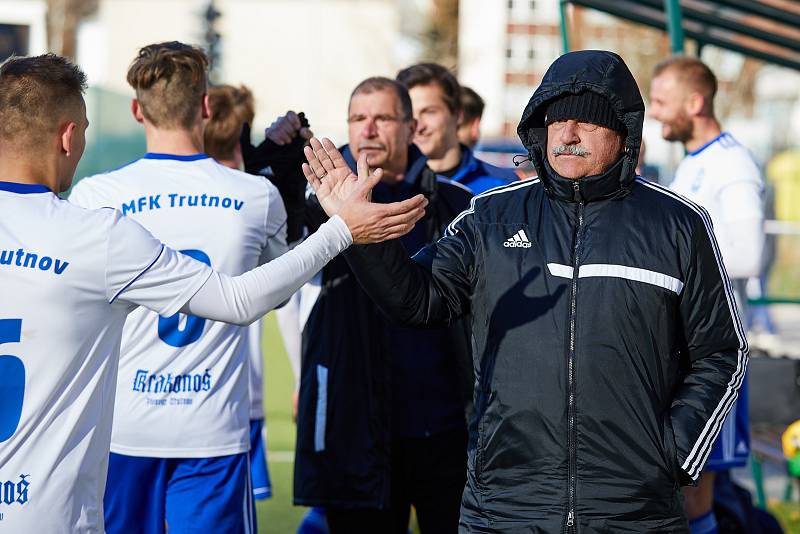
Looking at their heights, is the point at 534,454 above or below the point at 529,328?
below

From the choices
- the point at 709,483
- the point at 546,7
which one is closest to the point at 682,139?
the point at 709,483

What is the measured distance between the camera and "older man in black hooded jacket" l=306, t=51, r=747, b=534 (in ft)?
10.9

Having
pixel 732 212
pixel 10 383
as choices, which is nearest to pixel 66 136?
pixel 10 383

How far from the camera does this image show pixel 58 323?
3143 mm

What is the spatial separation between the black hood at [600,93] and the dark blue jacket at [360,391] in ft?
4.42

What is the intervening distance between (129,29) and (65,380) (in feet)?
194

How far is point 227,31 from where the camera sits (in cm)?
5884

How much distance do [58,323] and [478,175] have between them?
3125mm

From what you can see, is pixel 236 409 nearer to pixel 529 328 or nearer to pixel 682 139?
pixel 529 328

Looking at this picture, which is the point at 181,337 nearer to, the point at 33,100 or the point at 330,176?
the point at 330,176

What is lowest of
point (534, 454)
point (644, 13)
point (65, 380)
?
point (534, 454)

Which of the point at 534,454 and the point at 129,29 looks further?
the point at 129,29

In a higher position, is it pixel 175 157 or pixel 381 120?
pixel 381 120

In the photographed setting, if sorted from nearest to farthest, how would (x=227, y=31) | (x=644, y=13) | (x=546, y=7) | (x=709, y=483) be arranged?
(x=709, y=483) < (x=644, y=13) < (x=546, y=7) < (x=227, y=31)
